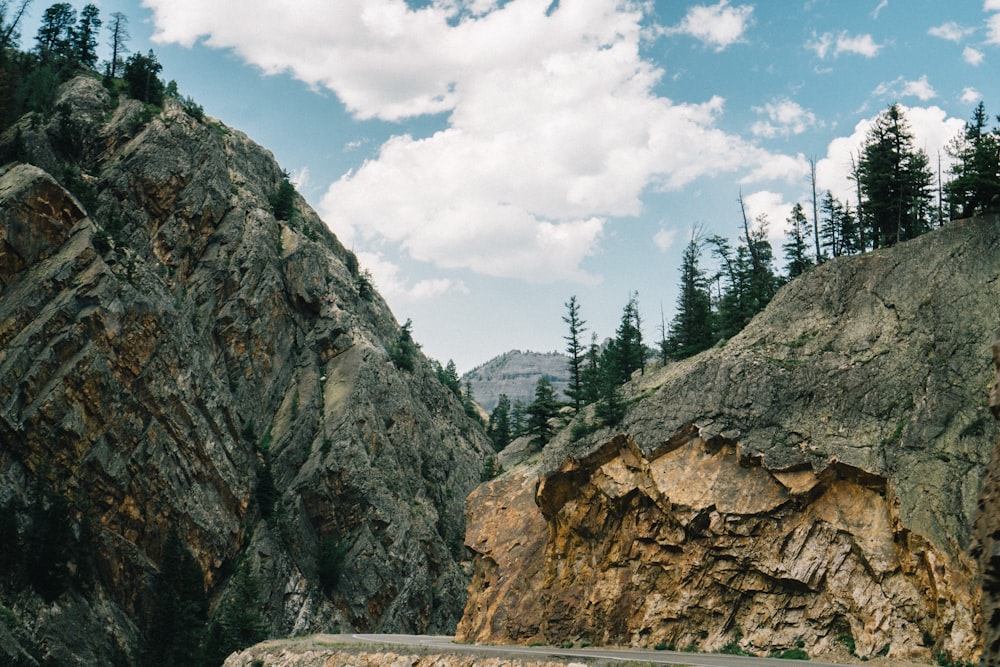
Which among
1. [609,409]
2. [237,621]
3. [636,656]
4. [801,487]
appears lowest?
[237,621]

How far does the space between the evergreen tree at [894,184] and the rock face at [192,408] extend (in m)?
53.1

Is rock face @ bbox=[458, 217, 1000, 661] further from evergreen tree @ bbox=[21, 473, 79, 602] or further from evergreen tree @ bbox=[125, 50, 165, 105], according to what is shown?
evergreen tree @ bbox=[125, 50, 165, 105]

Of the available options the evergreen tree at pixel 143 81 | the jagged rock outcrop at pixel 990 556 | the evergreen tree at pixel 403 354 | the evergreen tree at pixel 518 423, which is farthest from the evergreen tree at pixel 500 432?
the jagged rock outcrop at pixel 990 556

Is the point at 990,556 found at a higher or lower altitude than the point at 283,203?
lower

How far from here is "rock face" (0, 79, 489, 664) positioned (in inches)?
1966

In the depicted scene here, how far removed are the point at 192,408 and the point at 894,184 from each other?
57.5 metres

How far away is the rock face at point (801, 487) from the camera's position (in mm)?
24172

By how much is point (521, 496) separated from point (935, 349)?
2280cm

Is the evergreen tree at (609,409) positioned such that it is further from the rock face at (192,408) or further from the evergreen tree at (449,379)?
the evergreen tree at (449,379)

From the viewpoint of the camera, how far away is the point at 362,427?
75625 millimetres

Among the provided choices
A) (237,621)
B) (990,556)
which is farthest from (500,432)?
(990,556)

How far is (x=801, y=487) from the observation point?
27.6 metres

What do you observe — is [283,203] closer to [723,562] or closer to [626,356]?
[626,356]

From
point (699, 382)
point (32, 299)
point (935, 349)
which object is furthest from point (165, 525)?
point (935, 349)
